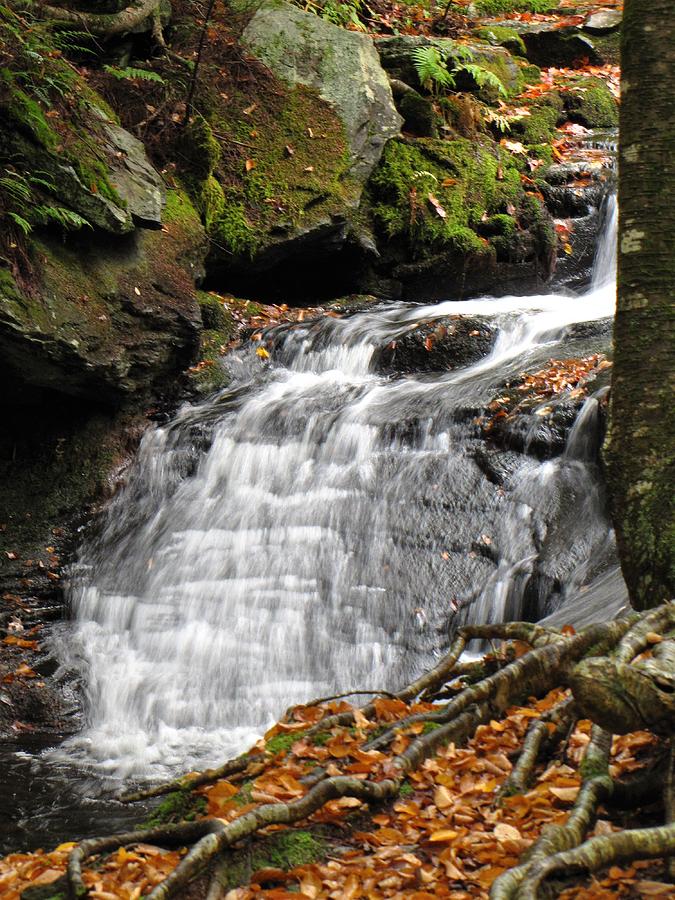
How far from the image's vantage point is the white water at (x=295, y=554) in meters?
6.75

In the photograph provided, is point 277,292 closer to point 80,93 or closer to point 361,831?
point 80,93

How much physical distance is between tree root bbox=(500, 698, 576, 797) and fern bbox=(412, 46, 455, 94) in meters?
11.2

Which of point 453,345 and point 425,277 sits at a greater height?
point 425,277

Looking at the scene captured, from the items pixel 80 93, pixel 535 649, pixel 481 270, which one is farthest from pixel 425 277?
pixel 535 649

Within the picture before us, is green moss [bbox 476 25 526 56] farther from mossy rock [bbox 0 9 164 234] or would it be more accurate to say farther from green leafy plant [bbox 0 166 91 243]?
green leafy plant [bbox 0 166 91 243]

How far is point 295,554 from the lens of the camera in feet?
25.2

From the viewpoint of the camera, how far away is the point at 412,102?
1303cm

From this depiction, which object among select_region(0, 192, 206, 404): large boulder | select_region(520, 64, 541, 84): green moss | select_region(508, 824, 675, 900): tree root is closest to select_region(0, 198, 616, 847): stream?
select_region(0, 192, 206, 404): large boulder

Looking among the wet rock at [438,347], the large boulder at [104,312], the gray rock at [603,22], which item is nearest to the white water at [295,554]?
the wet rock at [438,347]

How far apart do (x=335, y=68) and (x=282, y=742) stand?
10.5m

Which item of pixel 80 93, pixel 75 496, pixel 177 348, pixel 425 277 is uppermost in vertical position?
pixel 80 93

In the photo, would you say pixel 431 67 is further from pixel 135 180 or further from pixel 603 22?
pixel 603 22

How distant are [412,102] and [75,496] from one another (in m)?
7.66

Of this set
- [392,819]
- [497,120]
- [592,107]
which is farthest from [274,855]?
[592,107]
